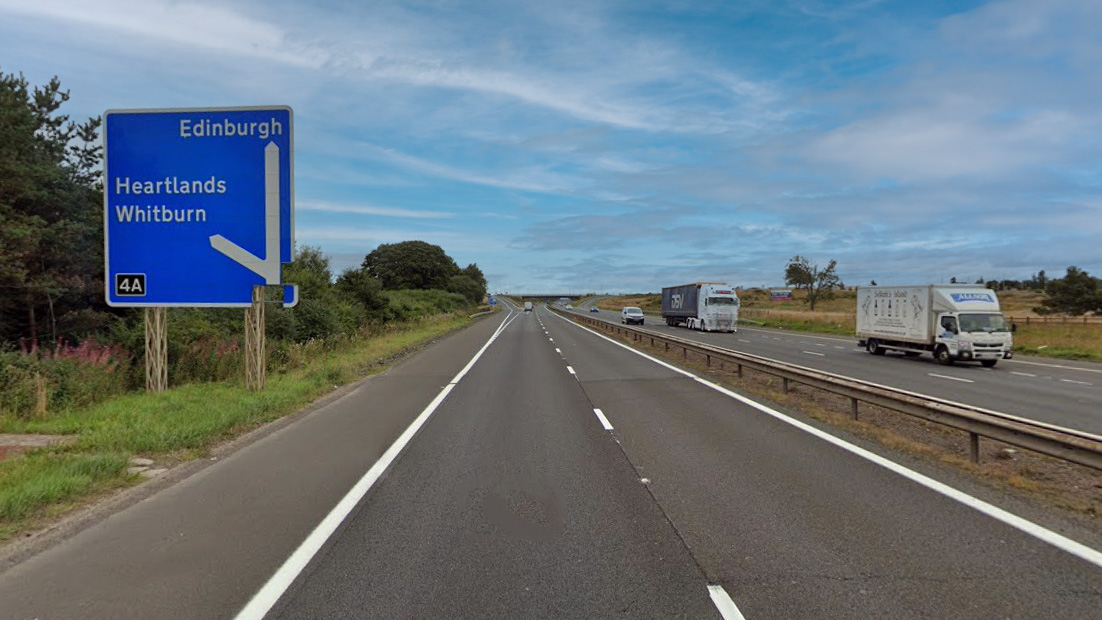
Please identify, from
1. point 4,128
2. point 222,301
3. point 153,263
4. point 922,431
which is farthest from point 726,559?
point 4,128

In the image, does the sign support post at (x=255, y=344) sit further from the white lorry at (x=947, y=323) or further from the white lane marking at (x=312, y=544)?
the white lorry at (x=947, y=323)

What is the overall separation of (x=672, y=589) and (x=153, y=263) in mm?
12834

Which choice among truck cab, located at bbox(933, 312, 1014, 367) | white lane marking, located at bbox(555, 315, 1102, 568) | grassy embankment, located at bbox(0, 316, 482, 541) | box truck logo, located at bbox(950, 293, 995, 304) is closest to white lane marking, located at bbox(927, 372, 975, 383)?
truck cab, located at bbox(933, 312, 1014, 367)

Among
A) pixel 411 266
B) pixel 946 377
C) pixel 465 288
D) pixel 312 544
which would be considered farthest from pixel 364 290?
pixel 465 288

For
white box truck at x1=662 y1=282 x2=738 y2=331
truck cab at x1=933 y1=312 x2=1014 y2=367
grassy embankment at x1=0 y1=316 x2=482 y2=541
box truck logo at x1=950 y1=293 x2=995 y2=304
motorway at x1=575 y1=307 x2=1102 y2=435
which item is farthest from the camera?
white box truck at x1=662 y1=282 x2=738 y2=331

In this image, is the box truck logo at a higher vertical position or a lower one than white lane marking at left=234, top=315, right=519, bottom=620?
higher

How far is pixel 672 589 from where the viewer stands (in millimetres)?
4312

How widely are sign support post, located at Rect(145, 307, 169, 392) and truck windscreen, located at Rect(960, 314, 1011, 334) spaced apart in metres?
25.4

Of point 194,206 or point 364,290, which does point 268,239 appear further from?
point 364,290

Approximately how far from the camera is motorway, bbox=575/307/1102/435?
44.3 feet

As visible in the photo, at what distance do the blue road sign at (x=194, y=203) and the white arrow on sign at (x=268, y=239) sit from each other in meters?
0.02

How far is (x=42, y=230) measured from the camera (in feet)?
61.5

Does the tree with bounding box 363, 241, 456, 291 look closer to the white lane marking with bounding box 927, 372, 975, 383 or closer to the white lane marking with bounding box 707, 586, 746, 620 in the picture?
the white lane marking with bounding box 927, 372, 975, 383

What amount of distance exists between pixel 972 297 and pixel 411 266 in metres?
88.9
